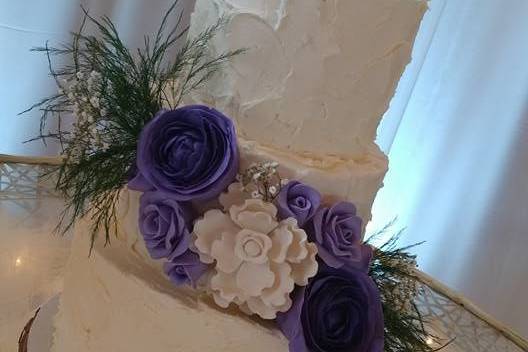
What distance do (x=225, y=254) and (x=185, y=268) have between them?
0.18 feet

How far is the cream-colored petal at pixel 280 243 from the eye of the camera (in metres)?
0.68

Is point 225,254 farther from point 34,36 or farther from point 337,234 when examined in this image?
point 34,36

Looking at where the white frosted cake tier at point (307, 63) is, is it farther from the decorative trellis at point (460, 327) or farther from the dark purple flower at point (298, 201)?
the decorative trellis at point (460, 327)

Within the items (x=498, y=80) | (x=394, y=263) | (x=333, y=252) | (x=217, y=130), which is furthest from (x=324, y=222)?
(x=498, y=80)

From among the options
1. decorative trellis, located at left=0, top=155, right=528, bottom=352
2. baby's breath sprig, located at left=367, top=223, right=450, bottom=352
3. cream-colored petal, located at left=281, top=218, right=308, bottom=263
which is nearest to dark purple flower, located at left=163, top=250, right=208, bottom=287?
cream-colored petal, located at left=281, top=218, right=308, bottom=263

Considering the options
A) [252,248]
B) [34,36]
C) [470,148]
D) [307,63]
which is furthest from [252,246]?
[470,148]

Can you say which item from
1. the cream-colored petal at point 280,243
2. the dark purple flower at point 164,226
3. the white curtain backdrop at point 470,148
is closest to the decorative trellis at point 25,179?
the dark purple flower at point 164,226

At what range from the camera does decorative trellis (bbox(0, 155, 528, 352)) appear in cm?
130

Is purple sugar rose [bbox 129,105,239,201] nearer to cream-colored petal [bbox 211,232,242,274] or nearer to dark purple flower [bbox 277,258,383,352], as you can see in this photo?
cream-colored petal [bbox 211,232,242,274]

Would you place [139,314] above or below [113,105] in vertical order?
below

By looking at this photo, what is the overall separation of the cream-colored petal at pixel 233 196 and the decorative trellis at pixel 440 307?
69cm

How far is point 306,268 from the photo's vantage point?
0.70m

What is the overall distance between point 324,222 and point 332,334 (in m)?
0.13

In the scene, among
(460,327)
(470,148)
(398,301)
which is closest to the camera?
(398,301)
